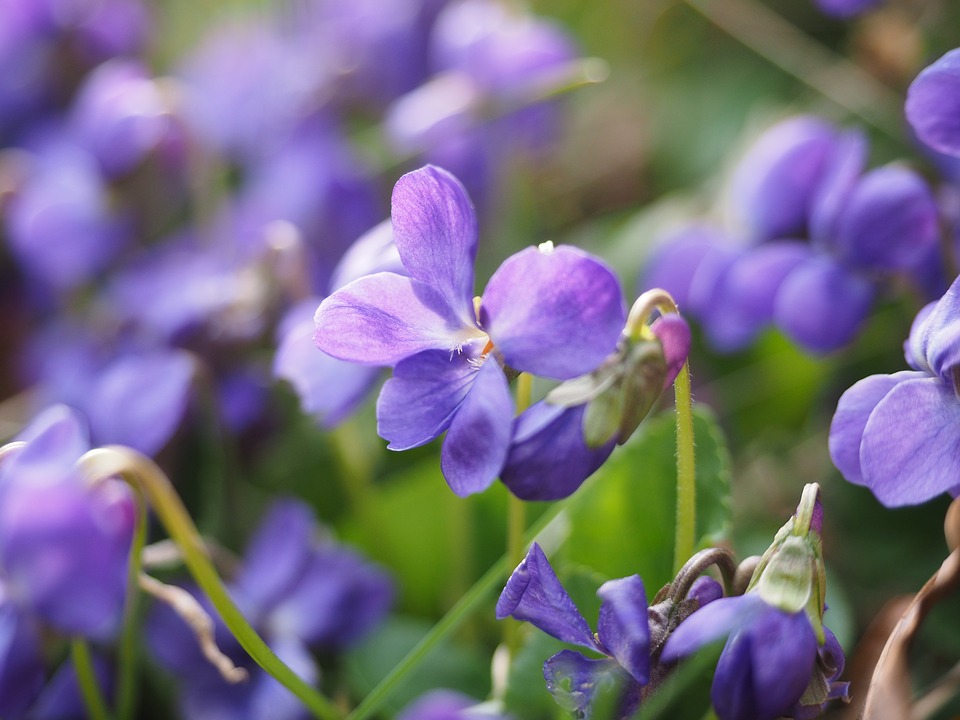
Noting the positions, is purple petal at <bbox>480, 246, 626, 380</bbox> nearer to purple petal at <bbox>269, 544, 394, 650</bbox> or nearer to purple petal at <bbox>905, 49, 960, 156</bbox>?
purple petal at <bbox>905, 49, 960, 156</bbox>

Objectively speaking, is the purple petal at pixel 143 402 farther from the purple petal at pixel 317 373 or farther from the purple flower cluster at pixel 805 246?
the purple flower cluster at pixel 805 246

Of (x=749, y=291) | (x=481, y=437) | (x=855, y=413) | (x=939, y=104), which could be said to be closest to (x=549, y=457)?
(x=481, y=437)

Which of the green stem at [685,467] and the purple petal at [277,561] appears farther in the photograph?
the purple petal at [277,561]

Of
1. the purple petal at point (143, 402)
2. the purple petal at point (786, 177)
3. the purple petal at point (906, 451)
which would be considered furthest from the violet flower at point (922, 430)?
the purple petal at point (143, 402)

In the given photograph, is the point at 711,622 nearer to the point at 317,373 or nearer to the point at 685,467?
the point at 685,467

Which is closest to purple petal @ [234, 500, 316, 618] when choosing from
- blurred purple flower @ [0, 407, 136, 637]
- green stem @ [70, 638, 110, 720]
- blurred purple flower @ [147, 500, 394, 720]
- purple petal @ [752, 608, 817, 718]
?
blurred purple flower @ [147, 500, 394, 720]

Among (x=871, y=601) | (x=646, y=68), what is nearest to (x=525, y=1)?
(x=646, y=68)
